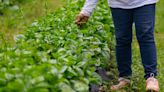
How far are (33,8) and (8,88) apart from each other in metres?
4.89

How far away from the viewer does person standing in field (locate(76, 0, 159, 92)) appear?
12.7 ft

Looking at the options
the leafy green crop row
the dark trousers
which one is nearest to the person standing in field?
the dark trousers

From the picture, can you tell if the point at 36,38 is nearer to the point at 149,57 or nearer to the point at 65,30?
the point at 65,30

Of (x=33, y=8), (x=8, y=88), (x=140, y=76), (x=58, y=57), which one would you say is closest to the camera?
(x=8, y=88)

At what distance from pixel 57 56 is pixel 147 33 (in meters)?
0.89

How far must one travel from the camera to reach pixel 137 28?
3.92 metres

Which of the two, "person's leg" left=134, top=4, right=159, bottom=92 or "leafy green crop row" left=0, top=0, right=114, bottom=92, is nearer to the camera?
"leafy green crop row" left=0, top=0, right=114, bottom=92

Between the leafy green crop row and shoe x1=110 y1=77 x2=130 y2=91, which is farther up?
the leafy green crop row

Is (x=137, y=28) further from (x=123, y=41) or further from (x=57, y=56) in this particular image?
(x=57, y=56)

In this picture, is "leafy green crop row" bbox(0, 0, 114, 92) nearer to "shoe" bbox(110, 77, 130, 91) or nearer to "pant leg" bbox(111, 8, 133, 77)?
"pant leg" bbox(111, 8, 133, 77)

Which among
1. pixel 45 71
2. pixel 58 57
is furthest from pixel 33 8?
pixel 45 71

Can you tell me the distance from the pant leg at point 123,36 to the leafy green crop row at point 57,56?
0.15 metres

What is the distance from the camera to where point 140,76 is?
4766mm

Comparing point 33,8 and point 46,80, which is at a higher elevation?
point 33,8
